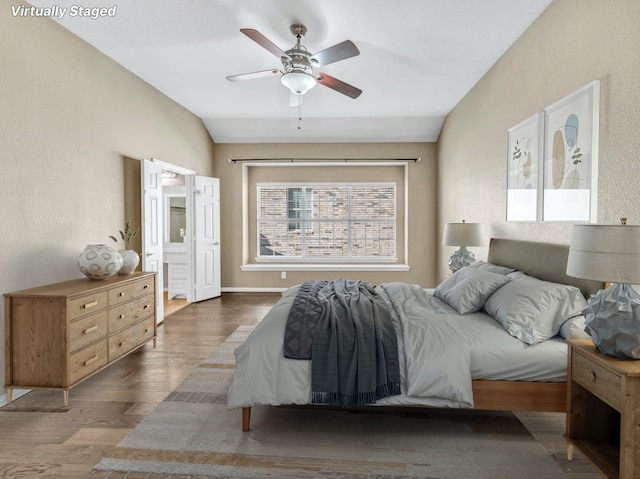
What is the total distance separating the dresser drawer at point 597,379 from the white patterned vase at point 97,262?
3.28 meters

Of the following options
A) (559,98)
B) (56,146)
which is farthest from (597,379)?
(56,146)

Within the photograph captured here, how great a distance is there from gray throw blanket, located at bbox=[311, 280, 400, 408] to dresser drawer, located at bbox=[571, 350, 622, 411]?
0.88m

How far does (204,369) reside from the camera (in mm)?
3299

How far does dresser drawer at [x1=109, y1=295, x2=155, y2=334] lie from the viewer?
10.4ft

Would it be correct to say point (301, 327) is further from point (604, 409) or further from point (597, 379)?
point (604, 409)

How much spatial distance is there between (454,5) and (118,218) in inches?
145

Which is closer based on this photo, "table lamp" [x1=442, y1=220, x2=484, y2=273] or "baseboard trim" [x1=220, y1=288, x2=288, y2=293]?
"table lamp" [x1=442, y1=220, x2=484, y2=273]

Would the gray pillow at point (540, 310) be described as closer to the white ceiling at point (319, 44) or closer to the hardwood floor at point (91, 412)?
the white ceiling at point (319, 44)

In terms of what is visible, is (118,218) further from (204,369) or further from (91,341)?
(204,369)

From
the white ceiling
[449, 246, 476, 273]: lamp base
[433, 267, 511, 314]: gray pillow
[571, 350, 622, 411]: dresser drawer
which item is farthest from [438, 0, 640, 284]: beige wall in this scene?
[571, 350, 622, 411]: dresser drawer

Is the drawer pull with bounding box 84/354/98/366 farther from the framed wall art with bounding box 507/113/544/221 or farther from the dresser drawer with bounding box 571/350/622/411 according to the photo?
the framed wall art with bounding box 507/113/544/221

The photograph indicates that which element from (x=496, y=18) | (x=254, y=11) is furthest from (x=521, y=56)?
(x=254, y=11)

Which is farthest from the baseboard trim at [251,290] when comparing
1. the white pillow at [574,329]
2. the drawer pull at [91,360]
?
the white pillow at [574,329]

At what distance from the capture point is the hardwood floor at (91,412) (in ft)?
6.70
